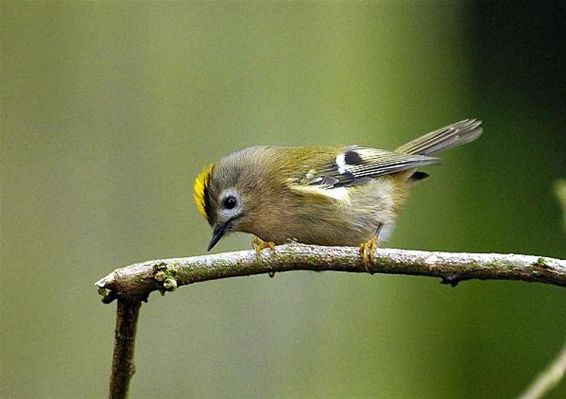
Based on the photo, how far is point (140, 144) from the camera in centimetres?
273

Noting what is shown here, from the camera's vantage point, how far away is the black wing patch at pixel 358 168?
1957 millimetres

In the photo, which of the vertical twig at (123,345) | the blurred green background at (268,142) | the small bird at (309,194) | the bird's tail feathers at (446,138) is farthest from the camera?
the blurred green background at (268,142)

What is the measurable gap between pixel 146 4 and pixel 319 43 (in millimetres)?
684

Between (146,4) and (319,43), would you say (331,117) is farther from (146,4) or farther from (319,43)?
(146,4)

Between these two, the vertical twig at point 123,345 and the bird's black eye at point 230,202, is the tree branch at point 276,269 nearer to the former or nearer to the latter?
the vertical twig at point 123,345

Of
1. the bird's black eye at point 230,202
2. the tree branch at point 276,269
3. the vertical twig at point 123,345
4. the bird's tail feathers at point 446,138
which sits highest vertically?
the bird's tail feathers at point 446,138

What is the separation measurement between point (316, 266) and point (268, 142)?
71.1 inches

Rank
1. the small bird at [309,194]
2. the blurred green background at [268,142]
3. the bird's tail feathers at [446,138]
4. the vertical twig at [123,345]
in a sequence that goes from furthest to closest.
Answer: the blurred green background at [268,142] < the bird's tail feathers at [446,138] < the small bird at [309,194] < the vertical twig at [123,345]

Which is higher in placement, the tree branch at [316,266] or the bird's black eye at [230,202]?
the bird's black eye at [230,202]

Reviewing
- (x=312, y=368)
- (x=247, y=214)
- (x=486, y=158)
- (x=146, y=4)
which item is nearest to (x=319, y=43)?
(x=146, y=4)

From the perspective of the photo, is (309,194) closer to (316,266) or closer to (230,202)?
(230,202)

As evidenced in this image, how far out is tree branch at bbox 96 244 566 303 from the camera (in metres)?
1.03

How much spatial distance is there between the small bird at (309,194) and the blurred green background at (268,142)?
726 millimetres

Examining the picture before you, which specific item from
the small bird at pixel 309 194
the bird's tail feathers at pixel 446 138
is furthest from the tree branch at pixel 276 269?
the bird's tail feathers at pixel 446 138
